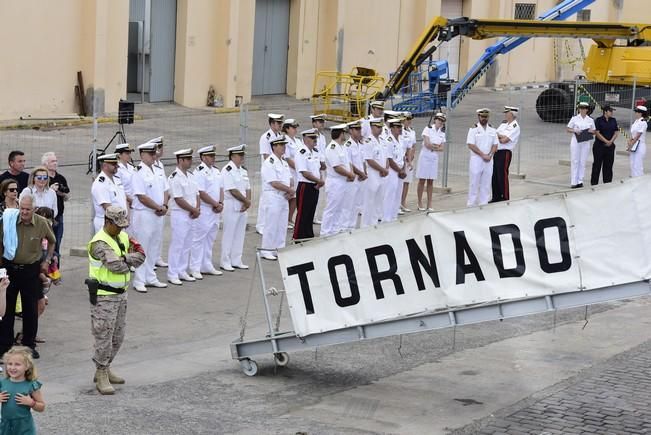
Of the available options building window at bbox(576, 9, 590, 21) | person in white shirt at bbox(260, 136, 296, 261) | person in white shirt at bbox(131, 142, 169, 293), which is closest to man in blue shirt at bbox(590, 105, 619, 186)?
person in white shirt at bbox(260, 136, 296, 261)

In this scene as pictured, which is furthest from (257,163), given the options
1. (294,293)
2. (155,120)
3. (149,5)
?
(294,293)

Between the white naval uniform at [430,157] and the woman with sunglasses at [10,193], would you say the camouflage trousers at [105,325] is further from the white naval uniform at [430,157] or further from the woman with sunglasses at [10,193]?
the white naval uniform at [430,157]

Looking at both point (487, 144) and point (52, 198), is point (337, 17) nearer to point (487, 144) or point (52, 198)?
point (487, 144)

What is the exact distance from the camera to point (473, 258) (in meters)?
11.0

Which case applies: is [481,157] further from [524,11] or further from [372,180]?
[524,11]

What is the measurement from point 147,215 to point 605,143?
35.6 feet

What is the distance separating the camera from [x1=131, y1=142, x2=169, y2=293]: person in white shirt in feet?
48.2

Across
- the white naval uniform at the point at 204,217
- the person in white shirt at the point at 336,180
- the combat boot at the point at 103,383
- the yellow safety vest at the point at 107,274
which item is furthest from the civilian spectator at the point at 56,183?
the person in white shirt at the point at 336,180

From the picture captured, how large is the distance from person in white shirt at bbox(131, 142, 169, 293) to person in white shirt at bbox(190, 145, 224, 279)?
0.73 meters

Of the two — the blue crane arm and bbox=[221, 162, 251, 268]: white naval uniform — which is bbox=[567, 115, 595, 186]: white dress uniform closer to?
the blue crane arm

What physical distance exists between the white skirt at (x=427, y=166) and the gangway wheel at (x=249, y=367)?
372 inches

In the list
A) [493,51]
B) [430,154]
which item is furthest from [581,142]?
[493,51]

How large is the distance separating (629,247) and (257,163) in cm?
1338

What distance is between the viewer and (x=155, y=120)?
2555cm
